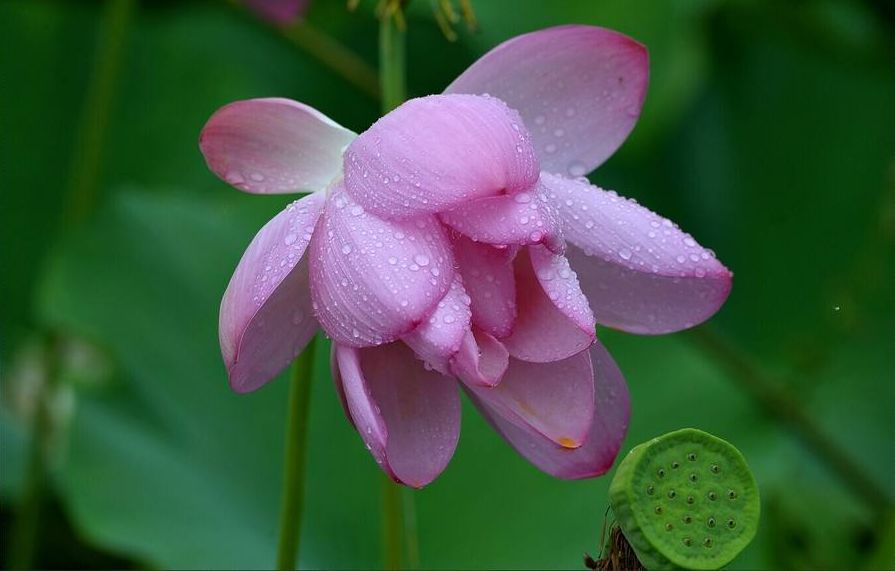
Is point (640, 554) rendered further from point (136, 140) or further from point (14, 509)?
point (136, 140)

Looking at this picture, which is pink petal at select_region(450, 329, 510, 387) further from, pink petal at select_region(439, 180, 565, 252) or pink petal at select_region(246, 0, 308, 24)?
pink petal at select_region(246, 0, 308, 24)

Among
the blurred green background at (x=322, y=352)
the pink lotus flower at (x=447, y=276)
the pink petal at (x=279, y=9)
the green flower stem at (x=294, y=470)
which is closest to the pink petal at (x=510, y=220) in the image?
the pink lotus flower at (x=447, y=276)

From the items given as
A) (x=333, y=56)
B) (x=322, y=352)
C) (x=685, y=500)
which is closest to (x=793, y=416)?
(x=322, y=352)

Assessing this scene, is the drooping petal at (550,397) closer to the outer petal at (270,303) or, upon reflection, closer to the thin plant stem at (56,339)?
the outer petal at (270,303)

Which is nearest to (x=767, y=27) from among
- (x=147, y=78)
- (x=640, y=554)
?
(x=147, y=78)

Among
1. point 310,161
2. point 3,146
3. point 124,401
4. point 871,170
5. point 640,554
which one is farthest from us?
point 871,170

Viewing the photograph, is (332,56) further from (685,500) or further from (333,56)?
(685,500)

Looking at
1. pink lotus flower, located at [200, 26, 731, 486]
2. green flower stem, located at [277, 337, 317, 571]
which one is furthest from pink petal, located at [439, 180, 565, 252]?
green flower stem, located at [277, 337, 317, 571]
